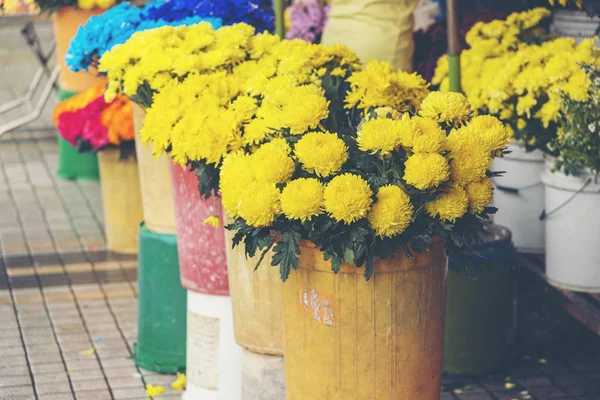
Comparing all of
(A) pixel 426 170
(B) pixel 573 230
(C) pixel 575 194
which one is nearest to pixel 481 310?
(B) pixel 573 230

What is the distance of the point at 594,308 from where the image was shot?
12.1 feet

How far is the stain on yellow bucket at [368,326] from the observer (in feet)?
8.56

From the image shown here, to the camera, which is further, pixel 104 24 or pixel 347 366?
pixel 104 24

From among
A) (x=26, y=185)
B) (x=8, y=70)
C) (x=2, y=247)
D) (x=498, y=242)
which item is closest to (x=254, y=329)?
(x=498, y=242)

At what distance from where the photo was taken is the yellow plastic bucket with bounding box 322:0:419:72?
14.4ft

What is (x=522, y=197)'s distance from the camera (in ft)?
13.9

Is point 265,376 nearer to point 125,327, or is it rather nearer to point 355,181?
point 355,181

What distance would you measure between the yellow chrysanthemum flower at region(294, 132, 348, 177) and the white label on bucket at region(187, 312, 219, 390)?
121 cm

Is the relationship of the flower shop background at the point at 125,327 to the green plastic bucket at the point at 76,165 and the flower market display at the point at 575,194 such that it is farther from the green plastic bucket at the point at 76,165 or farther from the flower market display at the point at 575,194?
the green plastic bucket at the point at 76,165

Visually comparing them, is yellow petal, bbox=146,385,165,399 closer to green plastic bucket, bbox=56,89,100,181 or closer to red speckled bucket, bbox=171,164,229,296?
red speckled bucket, bbox=171,164,229,296

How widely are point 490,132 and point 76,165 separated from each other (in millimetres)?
5043

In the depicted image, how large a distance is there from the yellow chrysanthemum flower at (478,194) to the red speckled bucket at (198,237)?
3.69 feet

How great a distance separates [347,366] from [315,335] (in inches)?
4.7

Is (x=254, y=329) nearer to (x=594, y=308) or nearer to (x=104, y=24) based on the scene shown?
(x=594, y=308)
